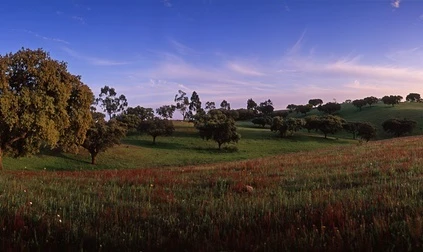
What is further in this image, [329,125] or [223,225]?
[329,125]

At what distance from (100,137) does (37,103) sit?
24.0 metres

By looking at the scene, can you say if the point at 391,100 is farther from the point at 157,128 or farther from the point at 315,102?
the point at 157,128

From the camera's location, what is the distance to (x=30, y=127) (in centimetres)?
3198

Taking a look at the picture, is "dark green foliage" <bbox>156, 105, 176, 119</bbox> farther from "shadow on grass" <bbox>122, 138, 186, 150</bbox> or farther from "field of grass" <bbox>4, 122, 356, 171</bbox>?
"shadow on grass" <bbox>122, 138, 186, 150</bbox>

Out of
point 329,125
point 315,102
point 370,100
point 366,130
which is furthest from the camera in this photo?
point 315,102

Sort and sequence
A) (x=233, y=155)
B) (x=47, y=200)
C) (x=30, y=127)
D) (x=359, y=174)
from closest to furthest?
(x=47, y=200) < (x=359, y=174) < (x=30, y=127) < (x=233, y=155)

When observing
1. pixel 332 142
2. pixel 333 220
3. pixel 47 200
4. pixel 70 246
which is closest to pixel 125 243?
pixel 70 246

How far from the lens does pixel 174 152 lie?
69500 millimetres

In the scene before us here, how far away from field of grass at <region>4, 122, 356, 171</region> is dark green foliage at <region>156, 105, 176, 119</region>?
77.9 feet

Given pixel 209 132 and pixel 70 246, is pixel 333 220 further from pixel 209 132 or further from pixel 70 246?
pixel 209 132

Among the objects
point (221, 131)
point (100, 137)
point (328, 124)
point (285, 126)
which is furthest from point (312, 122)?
point (100, 137)

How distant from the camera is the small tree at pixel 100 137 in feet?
180

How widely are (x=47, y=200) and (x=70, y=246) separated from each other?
4.19 m

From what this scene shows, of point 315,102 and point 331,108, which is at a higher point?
point 315,102
